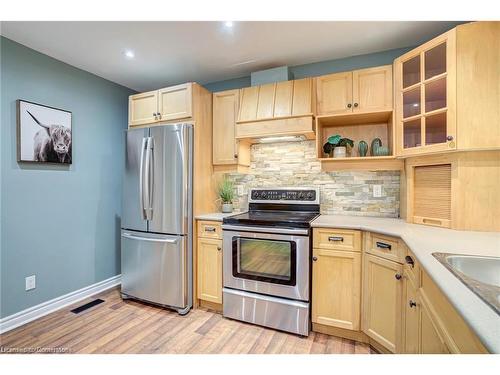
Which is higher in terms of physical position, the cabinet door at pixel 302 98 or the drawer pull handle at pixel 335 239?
the cabinet door at pixel 302 98

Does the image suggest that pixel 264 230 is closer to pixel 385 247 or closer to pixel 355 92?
pixel 385 247

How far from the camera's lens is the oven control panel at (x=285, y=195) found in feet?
8.25

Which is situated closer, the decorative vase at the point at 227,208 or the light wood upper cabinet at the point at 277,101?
the light wood upper cabinet at the point at 277,101

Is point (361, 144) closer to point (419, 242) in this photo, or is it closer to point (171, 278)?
point (419, 242)

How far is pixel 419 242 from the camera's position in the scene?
1.38 metres

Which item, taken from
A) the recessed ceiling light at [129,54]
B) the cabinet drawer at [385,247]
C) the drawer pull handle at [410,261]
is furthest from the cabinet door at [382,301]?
the recessed ceiling light at [129,54]

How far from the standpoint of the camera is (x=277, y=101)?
240 cm

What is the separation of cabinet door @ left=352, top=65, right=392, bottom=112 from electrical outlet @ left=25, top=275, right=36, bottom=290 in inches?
131

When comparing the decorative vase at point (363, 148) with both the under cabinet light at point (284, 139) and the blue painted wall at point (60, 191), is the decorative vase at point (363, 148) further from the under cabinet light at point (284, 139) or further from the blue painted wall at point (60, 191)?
the blue painted wall at point (60, 191)

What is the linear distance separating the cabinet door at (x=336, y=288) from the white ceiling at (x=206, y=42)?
1.82 m

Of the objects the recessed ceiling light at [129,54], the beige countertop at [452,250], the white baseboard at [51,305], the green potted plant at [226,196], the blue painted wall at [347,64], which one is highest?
the recessed ceiling light at [129,54]

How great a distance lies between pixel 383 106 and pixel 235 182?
67.4 inches

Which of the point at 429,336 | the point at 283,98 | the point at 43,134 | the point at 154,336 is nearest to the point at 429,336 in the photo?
the point at 429,336

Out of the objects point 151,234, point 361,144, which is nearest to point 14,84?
point 151,234
